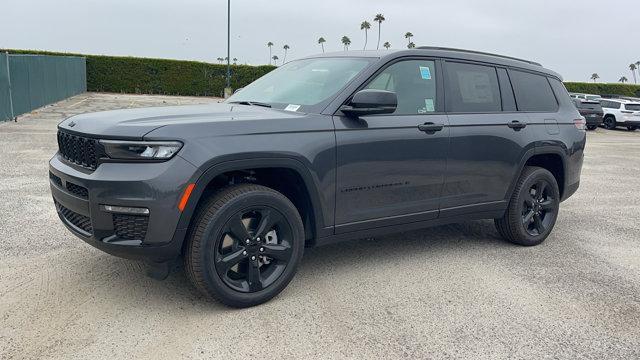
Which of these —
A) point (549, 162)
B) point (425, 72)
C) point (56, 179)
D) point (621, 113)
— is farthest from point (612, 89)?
point (56, 179)

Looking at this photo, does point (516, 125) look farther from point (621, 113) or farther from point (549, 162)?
point (621, 113)

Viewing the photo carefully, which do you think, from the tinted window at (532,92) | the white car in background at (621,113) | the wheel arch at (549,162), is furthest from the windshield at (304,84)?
the white car in background at (621,113)

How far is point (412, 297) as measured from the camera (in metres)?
3.82

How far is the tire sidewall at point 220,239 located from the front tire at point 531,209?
2.35m

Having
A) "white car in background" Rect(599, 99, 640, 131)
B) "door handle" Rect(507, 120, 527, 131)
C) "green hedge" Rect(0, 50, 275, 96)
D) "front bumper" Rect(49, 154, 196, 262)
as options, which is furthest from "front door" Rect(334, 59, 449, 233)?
"green hedge" Rect(0, 50, 275, 96)

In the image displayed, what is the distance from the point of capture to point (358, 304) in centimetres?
367

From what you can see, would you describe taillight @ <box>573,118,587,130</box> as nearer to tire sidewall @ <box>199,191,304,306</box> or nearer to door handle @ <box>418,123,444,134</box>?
door handle @ <box>418,123,444,134</box>

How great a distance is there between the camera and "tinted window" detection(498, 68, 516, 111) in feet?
16.1

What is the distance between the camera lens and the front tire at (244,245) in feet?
10.7

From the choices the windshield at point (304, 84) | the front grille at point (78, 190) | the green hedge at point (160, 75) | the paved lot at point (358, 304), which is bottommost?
the paved lot at point (358, 304)

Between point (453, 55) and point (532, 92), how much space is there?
1.12 m

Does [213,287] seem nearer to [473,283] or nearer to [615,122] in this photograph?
[473,283]

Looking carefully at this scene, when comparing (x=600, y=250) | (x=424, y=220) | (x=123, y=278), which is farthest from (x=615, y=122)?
(x=123, y=278)

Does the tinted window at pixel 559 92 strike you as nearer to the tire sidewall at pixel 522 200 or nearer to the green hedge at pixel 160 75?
the tire sidewall at pixel 522 200
